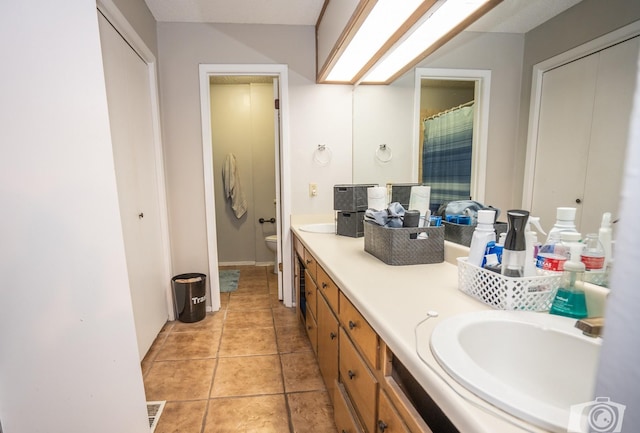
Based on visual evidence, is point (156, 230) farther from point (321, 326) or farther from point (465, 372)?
point (465, 372)

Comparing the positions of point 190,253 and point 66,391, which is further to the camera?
point 190,253

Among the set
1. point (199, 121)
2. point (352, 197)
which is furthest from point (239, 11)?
point (352, 197)

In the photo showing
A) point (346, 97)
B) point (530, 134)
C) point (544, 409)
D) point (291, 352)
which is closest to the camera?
point (544, 409)

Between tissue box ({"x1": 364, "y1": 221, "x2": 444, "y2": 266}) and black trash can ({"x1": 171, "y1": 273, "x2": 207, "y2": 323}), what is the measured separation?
179cm

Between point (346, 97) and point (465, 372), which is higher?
point (346, 97)

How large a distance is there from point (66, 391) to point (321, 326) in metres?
1.13

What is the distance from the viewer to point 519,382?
0.73 metres

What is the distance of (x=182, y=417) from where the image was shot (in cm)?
158

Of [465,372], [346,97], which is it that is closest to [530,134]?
[465,372]

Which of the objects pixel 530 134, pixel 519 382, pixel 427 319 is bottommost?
pixel 519 382

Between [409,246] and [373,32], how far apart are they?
1.20 m

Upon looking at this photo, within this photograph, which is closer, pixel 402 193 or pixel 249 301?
pixel 402 193

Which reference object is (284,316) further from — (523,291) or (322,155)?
(523,291)

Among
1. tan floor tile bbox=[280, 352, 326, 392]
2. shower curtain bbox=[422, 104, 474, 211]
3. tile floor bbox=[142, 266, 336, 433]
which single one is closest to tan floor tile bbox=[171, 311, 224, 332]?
tile floor bbox=[142, 266, 336, 433]
